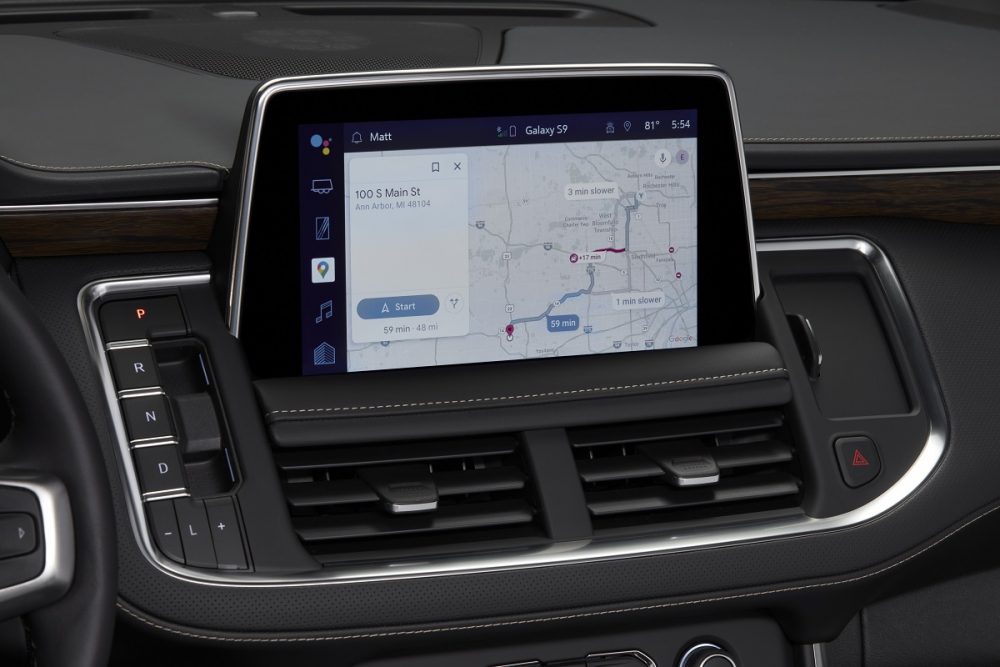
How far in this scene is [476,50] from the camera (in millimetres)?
1602

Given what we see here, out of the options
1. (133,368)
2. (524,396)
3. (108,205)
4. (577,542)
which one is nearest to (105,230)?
(108,205)

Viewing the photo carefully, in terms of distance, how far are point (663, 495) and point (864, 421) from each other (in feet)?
0.89

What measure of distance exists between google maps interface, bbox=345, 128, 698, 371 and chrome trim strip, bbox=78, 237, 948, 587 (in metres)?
0.19

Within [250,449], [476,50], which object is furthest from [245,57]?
[250,449]

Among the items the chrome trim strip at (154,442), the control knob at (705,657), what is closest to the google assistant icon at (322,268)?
the chrome trim strip at (154,442)

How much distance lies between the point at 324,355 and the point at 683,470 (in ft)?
1.29

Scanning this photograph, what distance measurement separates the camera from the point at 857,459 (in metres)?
1.43

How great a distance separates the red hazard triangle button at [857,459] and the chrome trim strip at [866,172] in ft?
0.97

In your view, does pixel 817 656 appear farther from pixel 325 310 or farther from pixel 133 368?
pixel 133 368

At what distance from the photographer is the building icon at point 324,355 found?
1.29 metres

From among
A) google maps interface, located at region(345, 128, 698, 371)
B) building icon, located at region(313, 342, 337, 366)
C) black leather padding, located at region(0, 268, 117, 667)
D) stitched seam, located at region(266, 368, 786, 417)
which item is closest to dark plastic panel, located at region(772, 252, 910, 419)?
stitched seam, located at region(266, 368, 786, 417)

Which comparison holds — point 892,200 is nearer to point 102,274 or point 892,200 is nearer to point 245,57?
point 245,57

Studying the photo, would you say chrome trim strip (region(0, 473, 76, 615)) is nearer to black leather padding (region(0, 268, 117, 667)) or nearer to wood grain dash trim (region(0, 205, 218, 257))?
black leather padding (region(0, 268, 117, 667))

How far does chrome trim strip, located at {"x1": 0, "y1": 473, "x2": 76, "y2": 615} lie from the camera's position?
929 mm
